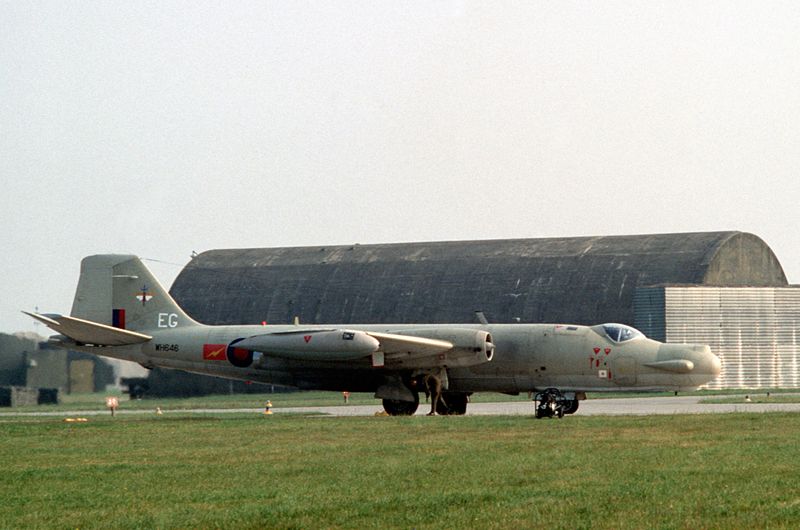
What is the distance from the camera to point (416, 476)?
722 inches

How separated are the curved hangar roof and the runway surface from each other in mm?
10916

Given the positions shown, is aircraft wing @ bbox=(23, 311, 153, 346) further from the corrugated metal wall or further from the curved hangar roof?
the corrugated metal wall

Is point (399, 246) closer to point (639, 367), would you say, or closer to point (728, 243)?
point (728, 243)

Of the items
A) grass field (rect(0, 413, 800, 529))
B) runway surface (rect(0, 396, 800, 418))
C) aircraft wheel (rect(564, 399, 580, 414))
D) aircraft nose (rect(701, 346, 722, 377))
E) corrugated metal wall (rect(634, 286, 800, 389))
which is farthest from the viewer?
corrugated metal wall (rect(634, 286, 800, 389))

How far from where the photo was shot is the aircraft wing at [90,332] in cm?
3797

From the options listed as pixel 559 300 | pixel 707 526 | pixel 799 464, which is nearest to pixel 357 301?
pixel 559 300

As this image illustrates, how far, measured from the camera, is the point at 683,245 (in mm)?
61844

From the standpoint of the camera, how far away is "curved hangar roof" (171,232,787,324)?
2397 inches

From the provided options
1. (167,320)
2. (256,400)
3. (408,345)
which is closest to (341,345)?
(408,345)

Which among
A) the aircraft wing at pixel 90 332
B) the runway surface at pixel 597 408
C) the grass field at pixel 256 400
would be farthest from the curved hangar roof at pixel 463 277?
the aircraft wing at pixel 90 332

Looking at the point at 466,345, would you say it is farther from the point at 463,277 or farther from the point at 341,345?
the point at 463,277

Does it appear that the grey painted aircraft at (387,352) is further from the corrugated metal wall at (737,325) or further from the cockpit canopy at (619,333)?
the corrugated metal wall at (737,325)

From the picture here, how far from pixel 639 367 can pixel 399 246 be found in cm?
3570

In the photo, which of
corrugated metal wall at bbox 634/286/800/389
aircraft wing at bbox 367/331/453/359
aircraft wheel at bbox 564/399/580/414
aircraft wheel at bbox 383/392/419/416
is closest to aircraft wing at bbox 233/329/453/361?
aircraft wing at bbox 367/331/453/359
